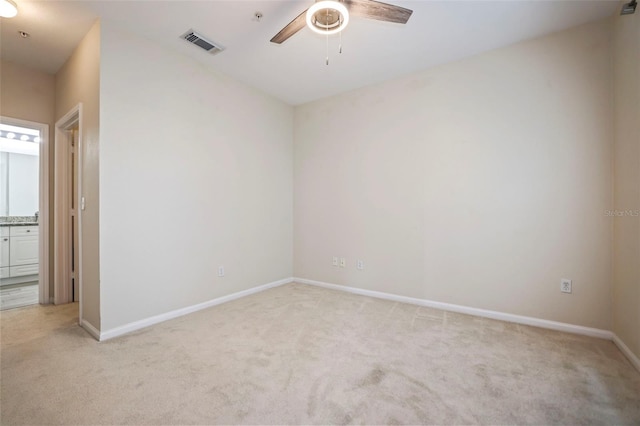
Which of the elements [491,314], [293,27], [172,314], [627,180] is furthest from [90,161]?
[627,180]

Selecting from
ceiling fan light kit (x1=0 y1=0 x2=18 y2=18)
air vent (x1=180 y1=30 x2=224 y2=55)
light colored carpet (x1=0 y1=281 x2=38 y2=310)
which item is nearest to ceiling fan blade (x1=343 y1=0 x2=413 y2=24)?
air vent (x1=180 y1=30 x2=224 y2=55)

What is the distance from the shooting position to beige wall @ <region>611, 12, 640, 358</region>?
78.2 inches

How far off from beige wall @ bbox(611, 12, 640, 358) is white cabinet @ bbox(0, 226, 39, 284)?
24.3 feet

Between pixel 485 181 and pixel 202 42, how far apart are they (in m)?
3.25

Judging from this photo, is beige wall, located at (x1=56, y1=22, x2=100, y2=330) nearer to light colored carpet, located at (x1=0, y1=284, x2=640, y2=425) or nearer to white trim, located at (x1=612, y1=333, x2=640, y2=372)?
light colored carpet, located at (x1=0, y1=284, x2=640, y2=425)

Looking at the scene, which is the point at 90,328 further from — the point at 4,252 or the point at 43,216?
the point at 4,252

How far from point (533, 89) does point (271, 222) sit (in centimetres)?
342

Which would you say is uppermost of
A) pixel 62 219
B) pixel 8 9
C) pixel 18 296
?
pixel 8 9

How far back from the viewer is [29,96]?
3.13m

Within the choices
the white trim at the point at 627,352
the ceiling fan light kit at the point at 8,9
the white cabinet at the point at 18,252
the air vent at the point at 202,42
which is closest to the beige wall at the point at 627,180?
the white trim at the point at 627,352

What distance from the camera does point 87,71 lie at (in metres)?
2.55

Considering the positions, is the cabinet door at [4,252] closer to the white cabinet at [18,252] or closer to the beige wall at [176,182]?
the white cabinet at [18,252]

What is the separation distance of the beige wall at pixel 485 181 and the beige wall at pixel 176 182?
1.10 metres

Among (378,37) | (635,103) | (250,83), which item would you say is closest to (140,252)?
(250,83)
